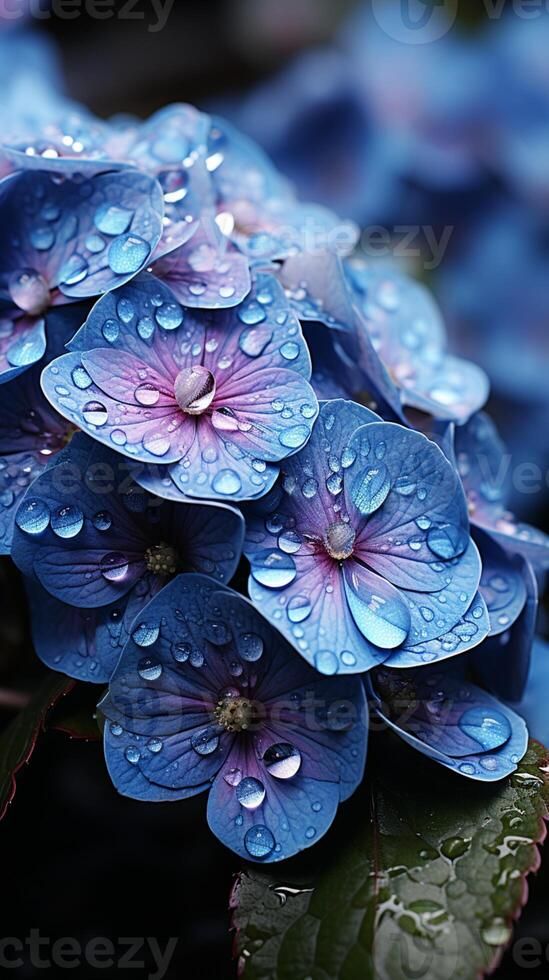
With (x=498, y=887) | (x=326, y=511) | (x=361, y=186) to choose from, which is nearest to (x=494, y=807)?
(x=498, y=887)

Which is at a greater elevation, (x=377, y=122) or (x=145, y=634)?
(x=145, y=634)

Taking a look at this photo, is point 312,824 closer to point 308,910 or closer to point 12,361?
point 308,910

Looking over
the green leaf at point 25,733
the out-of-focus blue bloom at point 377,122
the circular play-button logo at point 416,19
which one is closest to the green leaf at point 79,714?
the green leaf at point 25,733

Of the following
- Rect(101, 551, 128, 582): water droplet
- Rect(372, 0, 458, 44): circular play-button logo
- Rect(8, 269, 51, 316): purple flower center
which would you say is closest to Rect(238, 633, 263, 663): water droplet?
Rect(101, 551, 128, 582): water droplet

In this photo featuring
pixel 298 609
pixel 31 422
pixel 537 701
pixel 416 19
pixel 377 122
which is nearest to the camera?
pixel 298 609

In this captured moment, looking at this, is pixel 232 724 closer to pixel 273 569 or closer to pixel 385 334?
pixel 273 569

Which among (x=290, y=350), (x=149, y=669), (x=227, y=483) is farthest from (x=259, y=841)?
(x=290, y=350)
